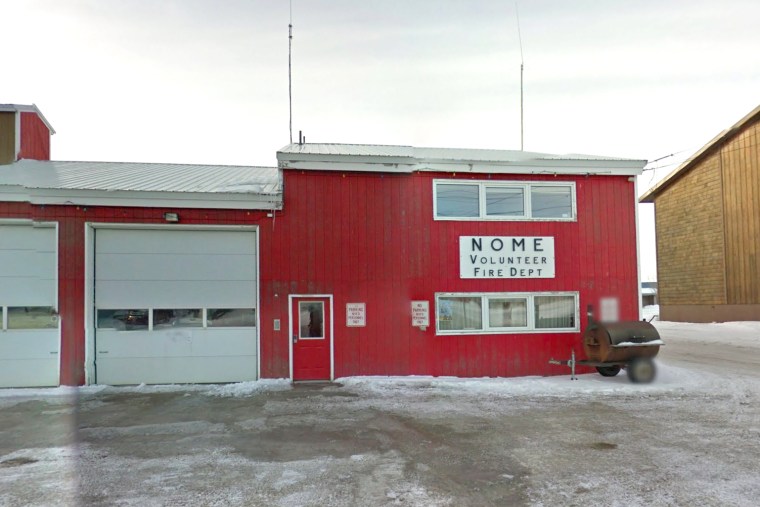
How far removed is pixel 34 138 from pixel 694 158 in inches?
1131

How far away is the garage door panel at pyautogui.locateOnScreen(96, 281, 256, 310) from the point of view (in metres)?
11.7

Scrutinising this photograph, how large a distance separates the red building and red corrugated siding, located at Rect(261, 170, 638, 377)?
0.03 m

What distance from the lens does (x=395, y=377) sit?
39.2 ft

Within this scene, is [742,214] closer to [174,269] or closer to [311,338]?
[311,338]

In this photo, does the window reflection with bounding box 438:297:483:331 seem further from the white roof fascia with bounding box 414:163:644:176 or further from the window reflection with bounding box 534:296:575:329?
the white roof fascia with bounding box 414:163:644:176

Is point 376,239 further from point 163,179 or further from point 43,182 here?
point 43,182

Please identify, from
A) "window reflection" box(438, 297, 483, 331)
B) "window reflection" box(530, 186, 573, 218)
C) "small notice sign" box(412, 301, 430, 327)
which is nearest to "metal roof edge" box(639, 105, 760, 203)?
"window reflection" box(530, 186, 573, 218)

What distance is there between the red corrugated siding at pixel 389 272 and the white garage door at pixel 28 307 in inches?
181

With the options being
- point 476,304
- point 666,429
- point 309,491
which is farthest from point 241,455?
point 476,304

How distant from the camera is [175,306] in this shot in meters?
11.8

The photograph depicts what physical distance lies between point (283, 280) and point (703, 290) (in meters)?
23.4

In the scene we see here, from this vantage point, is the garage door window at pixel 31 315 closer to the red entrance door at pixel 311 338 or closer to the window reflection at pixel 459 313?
the red entrance door at pixel 311 338

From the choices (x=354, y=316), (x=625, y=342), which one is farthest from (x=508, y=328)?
(x=354, y=316)

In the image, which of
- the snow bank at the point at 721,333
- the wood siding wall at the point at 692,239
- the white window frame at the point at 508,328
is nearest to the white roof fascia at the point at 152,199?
the white window frame at the point at 508,328
